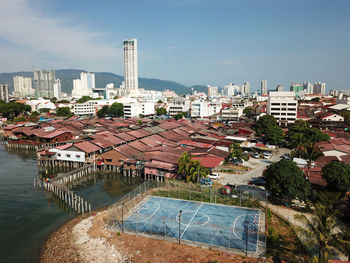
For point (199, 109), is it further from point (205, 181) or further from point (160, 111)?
point (205, 181)

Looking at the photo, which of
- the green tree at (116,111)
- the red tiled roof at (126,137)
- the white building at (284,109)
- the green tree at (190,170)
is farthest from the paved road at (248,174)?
the green tree at (116,111)

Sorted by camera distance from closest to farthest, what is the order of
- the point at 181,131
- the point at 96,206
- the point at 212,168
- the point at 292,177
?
1. the point at 292,177
2. the point at 96,206
3. the point at 212,168
4. the point at 181,131

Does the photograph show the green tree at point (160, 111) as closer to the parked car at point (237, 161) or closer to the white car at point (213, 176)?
the parked car at point (237, 161)

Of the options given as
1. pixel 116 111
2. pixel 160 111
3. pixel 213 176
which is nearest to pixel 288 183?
pixel 213 176

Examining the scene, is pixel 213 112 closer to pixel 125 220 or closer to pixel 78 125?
pixel 78 125

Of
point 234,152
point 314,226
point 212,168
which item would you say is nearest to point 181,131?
point 234,152

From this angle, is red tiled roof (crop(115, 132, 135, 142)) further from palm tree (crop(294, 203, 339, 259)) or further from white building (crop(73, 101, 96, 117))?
white building (crop(73, 101, 96, 117))
